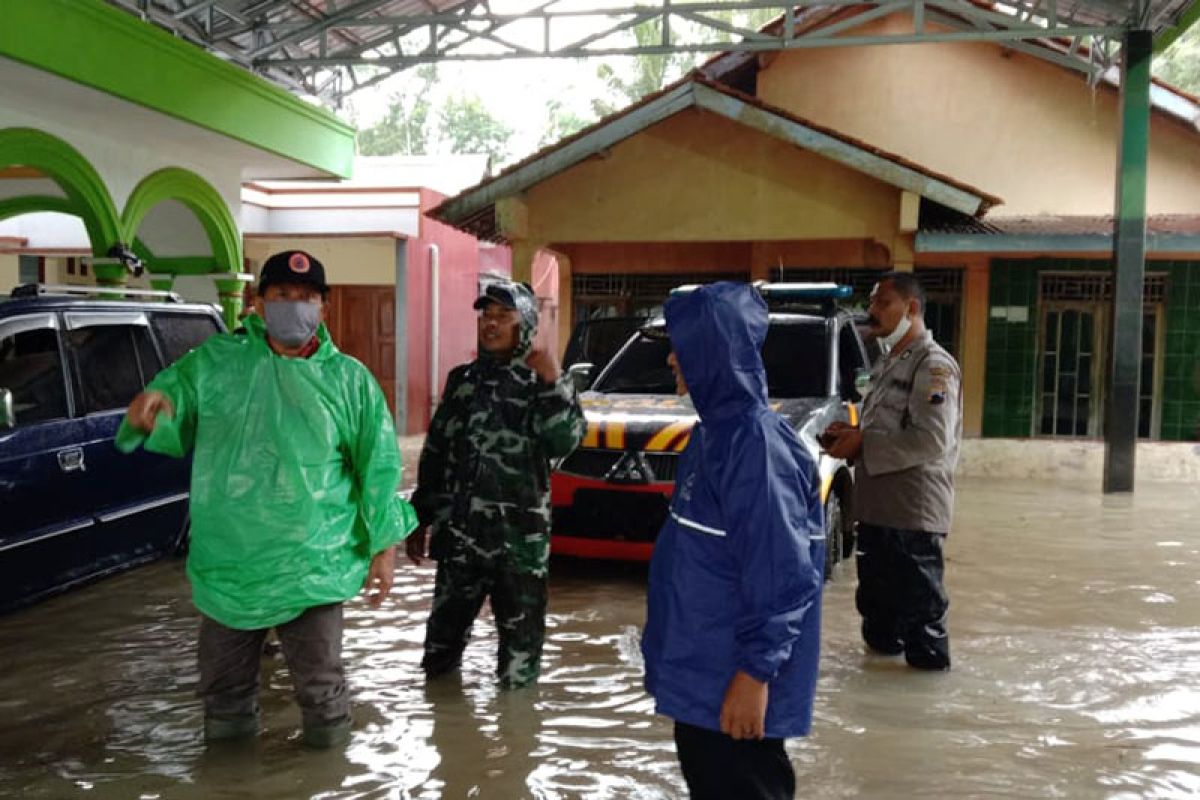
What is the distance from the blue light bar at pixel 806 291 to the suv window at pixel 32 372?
14.3 ft

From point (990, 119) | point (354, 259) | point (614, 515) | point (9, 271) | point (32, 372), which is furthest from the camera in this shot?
point (354, 259)

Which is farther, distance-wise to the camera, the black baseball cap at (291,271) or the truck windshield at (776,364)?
the truck windshield at (776,364)

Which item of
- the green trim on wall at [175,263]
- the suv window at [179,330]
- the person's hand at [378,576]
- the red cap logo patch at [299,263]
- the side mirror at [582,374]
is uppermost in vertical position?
the green trim on wall at [175,263]

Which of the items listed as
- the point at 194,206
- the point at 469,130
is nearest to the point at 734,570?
the point at 194,206

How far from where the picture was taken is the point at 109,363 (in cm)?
569

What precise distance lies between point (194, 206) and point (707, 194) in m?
5.78

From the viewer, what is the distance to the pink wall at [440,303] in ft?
54.7

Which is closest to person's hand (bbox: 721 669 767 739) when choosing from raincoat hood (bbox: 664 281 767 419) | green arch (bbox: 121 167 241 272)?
raincoat hood (bbox: 664 281 767 419)

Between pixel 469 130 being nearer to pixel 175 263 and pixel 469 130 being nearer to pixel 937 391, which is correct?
pixel 175 263

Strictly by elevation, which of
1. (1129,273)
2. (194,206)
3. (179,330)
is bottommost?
(179,330)

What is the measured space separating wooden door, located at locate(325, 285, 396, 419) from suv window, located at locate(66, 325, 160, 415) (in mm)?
11409

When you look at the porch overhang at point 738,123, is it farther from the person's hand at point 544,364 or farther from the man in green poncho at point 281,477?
the man in green poncho at point 281,477

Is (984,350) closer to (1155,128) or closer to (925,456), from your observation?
(1155,128)

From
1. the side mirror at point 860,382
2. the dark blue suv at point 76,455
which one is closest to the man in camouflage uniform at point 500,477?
the dark blue suv at point 76,455
